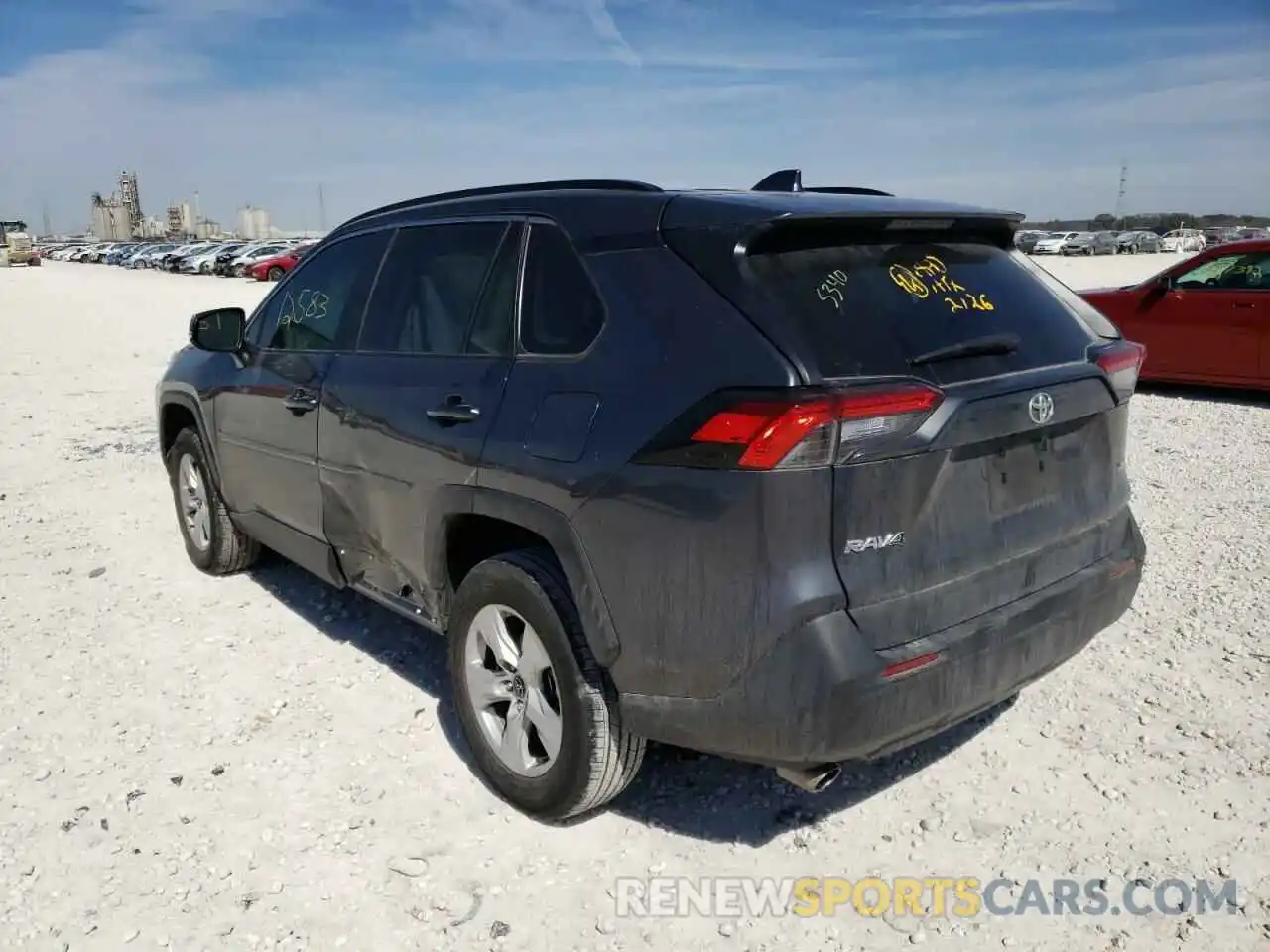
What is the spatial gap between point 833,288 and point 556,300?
85 centimetres

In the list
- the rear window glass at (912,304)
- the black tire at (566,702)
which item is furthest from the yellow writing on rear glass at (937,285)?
the black tire at (566,702)

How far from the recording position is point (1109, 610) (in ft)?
9.92

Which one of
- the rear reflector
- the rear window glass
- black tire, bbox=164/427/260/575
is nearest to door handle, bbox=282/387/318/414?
black tire, bbox=164/427/260/575

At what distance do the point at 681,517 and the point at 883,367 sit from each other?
0.61m

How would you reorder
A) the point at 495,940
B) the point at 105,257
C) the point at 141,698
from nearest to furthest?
the point at 495,940 → the point at 141,698 → the point at 105,257

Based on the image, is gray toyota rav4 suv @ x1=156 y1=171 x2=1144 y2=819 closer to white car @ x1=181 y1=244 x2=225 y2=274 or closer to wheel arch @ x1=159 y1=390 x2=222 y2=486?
wheel arch @ x1=159 y1=390 x2=222 y2=486

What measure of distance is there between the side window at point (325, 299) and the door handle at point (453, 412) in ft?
2.77

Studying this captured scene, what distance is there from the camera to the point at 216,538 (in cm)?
520

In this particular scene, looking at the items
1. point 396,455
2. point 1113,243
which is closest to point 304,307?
point 396,455

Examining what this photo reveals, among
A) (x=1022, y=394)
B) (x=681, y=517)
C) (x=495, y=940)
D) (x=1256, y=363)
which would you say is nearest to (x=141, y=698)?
(x=495, y=940)

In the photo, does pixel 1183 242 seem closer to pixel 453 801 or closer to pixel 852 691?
pixel 453 801

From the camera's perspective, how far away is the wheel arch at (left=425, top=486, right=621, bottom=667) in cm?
270

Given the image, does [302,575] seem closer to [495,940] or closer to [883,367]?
[495,940]

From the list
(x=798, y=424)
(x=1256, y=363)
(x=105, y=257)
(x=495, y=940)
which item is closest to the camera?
(x=798, y=424)
